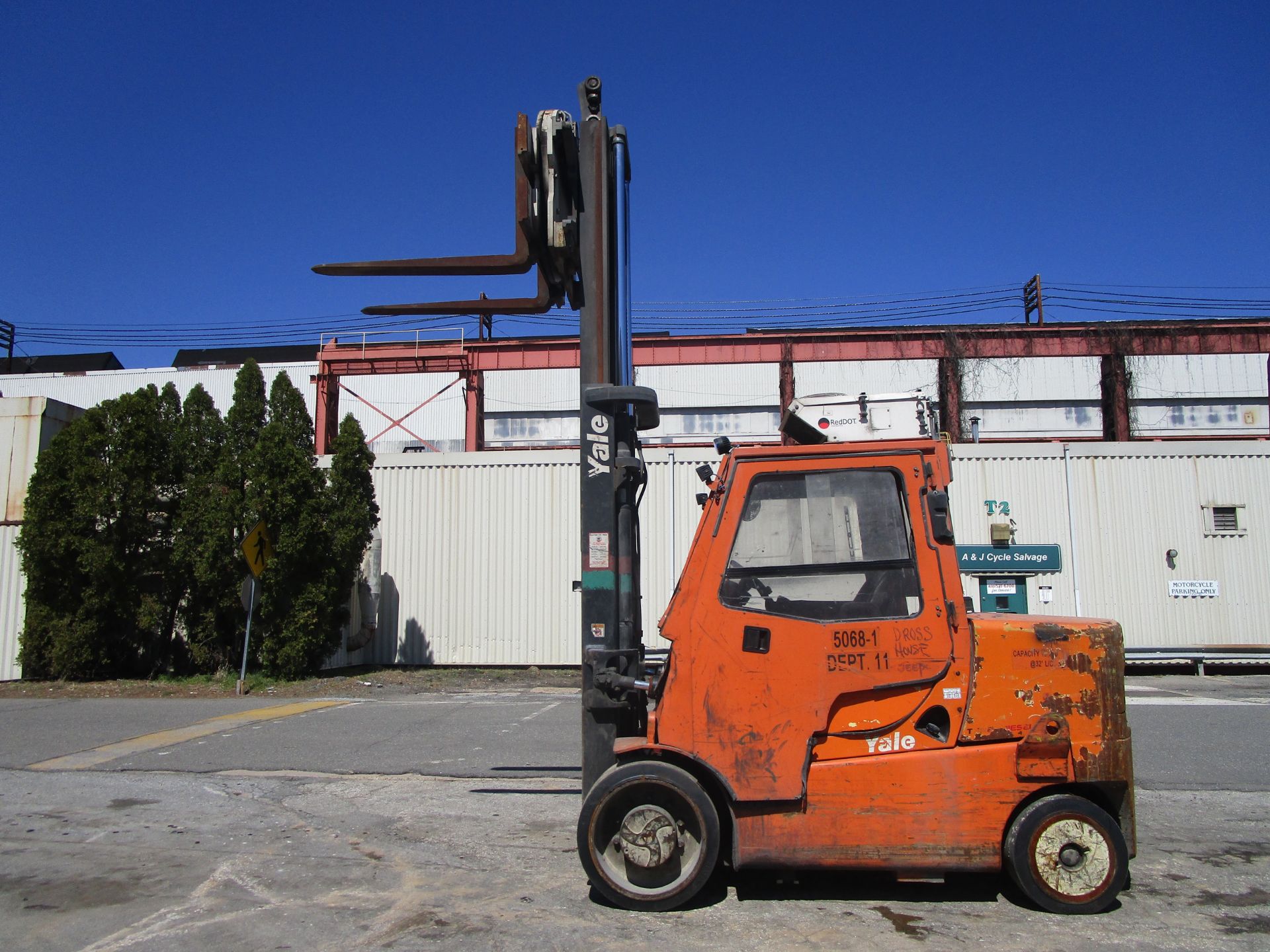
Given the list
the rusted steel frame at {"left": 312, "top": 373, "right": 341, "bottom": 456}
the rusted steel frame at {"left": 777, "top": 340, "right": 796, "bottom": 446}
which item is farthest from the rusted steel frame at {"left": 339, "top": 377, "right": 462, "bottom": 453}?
the rusted steel frame at {"left": 777, "top": 340, "right": 796, "bottom": 446}

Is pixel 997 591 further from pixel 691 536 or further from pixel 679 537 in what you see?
pixel 679 537

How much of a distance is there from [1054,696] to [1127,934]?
1.09 m

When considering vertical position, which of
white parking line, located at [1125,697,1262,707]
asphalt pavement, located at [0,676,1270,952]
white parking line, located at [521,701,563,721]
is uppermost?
asphalt pavement, located at [0,676,1270,952]

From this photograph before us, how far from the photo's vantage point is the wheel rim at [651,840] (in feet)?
14.3

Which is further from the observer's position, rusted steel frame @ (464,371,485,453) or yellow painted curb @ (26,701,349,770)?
rusted steel frame @ (464,371,485,453)

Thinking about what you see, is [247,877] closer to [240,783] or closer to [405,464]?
[240,783]

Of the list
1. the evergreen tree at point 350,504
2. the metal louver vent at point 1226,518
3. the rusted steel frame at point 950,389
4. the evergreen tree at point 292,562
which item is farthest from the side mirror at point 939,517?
the rusted steel frame at point 950,389

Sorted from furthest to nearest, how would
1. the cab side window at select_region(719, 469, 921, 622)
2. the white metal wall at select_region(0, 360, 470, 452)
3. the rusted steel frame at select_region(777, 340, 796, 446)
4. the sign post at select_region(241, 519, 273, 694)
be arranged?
the white metal wall at select_region(0, 360, 470, 452)
the rusted steel frame at select_region(777, 340, 796, 446)
the sign post at select_region(241, 519, 273, 694)
the cab side window at select_region(719, 469, 921, 622)

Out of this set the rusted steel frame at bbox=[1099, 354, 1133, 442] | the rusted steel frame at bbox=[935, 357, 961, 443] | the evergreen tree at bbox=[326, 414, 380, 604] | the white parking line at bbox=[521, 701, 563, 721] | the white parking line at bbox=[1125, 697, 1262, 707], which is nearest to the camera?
the white parking line at bbox=[521, 701, 563, 721]

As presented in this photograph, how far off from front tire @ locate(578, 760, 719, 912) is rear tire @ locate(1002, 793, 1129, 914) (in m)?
1.49

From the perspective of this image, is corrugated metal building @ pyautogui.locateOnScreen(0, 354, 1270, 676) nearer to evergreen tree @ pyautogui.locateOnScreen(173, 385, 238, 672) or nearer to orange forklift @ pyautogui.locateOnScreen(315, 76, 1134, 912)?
evergreen tree @ pyautogui.locateOnScreen(173, 385, 238, 672)

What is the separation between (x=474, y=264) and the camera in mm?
5602

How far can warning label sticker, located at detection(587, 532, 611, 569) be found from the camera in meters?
4.95

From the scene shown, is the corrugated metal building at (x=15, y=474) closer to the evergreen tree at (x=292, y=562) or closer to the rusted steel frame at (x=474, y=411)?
the evergreen tree at (x=292, y=562)
